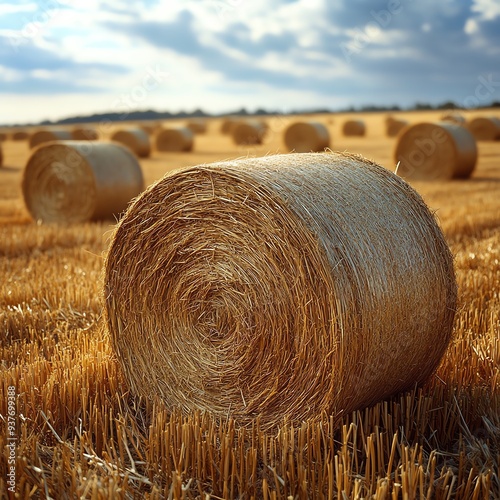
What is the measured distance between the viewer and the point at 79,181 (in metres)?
10.4

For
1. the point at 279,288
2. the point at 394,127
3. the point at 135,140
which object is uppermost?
the point at 394,127

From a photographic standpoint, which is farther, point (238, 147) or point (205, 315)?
point (238, 147)

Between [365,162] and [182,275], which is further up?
[365,162]

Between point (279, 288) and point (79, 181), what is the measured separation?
7.41 m

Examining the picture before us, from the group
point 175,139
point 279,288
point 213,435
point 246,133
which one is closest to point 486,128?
point 246,133

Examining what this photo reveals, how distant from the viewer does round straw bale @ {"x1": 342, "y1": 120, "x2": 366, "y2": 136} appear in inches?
1377

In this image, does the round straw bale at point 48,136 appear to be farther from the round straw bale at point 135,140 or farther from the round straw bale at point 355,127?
the round straw bale at point 355,127

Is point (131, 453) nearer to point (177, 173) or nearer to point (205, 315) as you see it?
point (205, 315)

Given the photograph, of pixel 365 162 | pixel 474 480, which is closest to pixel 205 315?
pixel 365 162

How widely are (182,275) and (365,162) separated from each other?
128cm

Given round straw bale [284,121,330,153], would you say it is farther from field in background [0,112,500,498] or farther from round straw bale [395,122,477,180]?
field in background [0,112,500,498]

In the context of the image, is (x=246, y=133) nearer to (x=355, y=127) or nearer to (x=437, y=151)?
(x=355, y=127)

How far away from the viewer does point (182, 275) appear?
3969 millimetres

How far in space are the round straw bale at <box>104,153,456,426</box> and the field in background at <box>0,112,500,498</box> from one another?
0.63 ft
